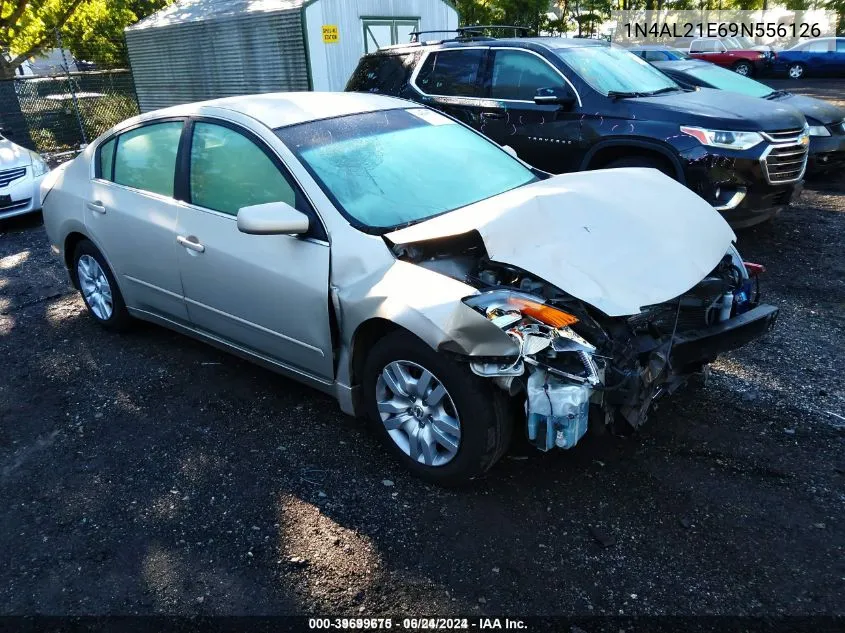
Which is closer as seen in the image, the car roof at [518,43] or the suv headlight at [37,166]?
the car roof at [518,43]

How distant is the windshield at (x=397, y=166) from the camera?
3.41 m

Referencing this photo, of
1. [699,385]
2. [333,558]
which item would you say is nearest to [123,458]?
[333,558]

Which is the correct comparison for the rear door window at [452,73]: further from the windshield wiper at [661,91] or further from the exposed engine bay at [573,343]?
the exposed engine bay at [573,343]

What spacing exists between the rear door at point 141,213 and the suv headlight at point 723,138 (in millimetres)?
4213

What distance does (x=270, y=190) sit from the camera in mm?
3527

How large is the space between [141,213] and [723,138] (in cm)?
472

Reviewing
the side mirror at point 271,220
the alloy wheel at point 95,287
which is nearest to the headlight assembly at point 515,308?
the side mirror at point 271,220

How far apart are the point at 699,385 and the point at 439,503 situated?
181 cm

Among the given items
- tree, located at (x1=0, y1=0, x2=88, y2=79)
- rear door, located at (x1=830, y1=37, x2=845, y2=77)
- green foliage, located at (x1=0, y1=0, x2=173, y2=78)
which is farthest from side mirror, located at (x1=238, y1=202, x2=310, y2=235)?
rear door, located at (x1=830, y1=37, x2=845, y2=77)

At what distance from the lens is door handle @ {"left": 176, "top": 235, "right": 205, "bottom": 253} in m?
3.76

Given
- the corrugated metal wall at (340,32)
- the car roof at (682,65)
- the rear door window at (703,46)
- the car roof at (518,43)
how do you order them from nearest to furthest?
the car roof at (518,43)
the car roof at (682,65)
the corrugated metal wall at (340,32)
the rear door window at (703,46)

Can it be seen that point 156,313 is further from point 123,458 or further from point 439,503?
point 439,503

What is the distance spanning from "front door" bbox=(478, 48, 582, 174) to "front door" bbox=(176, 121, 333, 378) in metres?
3.54

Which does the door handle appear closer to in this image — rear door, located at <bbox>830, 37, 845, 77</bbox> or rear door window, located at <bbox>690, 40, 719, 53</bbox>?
rear door window, located at <bbox>690, 40, 719, 53</bbox>
